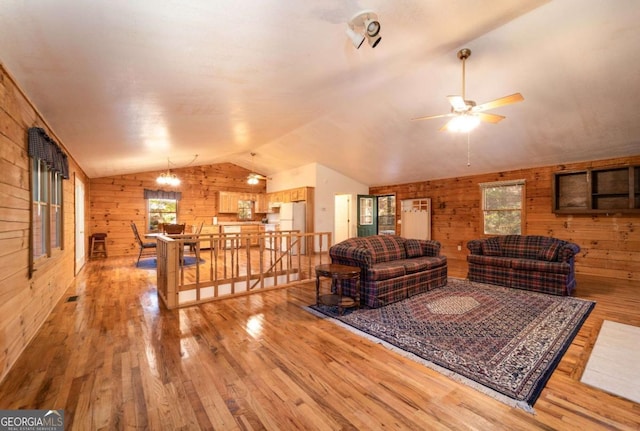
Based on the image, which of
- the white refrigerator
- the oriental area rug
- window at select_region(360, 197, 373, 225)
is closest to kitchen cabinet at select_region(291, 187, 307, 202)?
the white refrigerator

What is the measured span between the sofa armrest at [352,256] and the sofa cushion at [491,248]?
2742 millimetres

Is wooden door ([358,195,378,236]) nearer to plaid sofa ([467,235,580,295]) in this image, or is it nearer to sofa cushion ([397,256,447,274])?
plaid sofa ([467,235,580,295])

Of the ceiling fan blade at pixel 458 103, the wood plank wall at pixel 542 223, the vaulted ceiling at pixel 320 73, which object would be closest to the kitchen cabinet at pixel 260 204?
the vaulted ceiling at pixel 320 73

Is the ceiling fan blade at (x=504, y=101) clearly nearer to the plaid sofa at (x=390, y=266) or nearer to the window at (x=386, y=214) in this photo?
the plaid sofa at (x=390, y=266)

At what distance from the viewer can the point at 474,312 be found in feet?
10.8

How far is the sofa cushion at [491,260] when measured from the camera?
14.9 ft

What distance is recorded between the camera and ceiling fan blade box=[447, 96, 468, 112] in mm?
2928

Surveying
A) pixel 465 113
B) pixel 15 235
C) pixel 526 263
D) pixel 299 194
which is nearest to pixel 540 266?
pixel 526 263

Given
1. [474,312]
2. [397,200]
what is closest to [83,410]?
[474,312]

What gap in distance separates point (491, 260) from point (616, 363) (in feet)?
8.56

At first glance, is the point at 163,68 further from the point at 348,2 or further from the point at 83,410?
the point at 83,410

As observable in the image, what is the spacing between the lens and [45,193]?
3264mm

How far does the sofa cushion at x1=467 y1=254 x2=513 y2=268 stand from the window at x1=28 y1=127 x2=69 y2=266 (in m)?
5.93

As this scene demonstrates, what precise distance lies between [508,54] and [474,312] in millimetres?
3115
